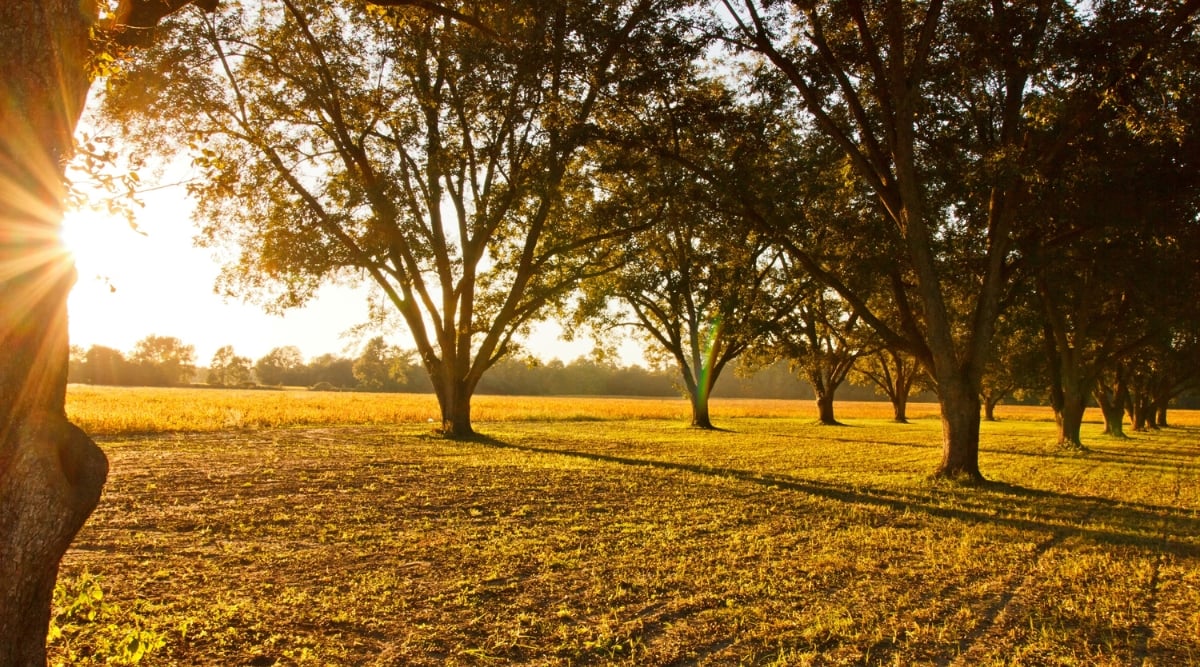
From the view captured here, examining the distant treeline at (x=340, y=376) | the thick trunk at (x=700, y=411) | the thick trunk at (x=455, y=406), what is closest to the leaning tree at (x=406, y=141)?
the thick trunk at (x=455, y=406)

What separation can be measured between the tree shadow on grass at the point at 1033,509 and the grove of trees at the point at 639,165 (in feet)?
6.32

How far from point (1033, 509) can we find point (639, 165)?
10.5m

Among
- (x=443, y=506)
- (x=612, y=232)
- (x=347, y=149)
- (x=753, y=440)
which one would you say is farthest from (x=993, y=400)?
(x=443, y=506)

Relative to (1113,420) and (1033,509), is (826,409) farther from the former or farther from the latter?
(1033,509)

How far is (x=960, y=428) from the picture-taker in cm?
1346

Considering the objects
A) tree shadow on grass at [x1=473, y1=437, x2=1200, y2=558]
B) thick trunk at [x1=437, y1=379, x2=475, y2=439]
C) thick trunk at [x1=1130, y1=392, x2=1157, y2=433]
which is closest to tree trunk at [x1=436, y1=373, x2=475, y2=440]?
thick trunk at [x1=437, y1=379, x2=475, y2=439]

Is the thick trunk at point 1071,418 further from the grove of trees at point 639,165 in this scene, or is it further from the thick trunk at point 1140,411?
the thick trunk at point 1140,411

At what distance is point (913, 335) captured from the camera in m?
14.6

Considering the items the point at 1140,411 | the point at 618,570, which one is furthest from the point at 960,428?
the point at 1140,411

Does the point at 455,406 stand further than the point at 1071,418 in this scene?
No

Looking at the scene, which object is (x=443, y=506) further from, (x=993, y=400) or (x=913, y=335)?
(x=993, y=400)

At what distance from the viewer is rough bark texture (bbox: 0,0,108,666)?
2846mm

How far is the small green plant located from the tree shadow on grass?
9.16 metres

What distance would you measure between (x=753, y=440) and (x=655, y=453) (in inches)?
293
